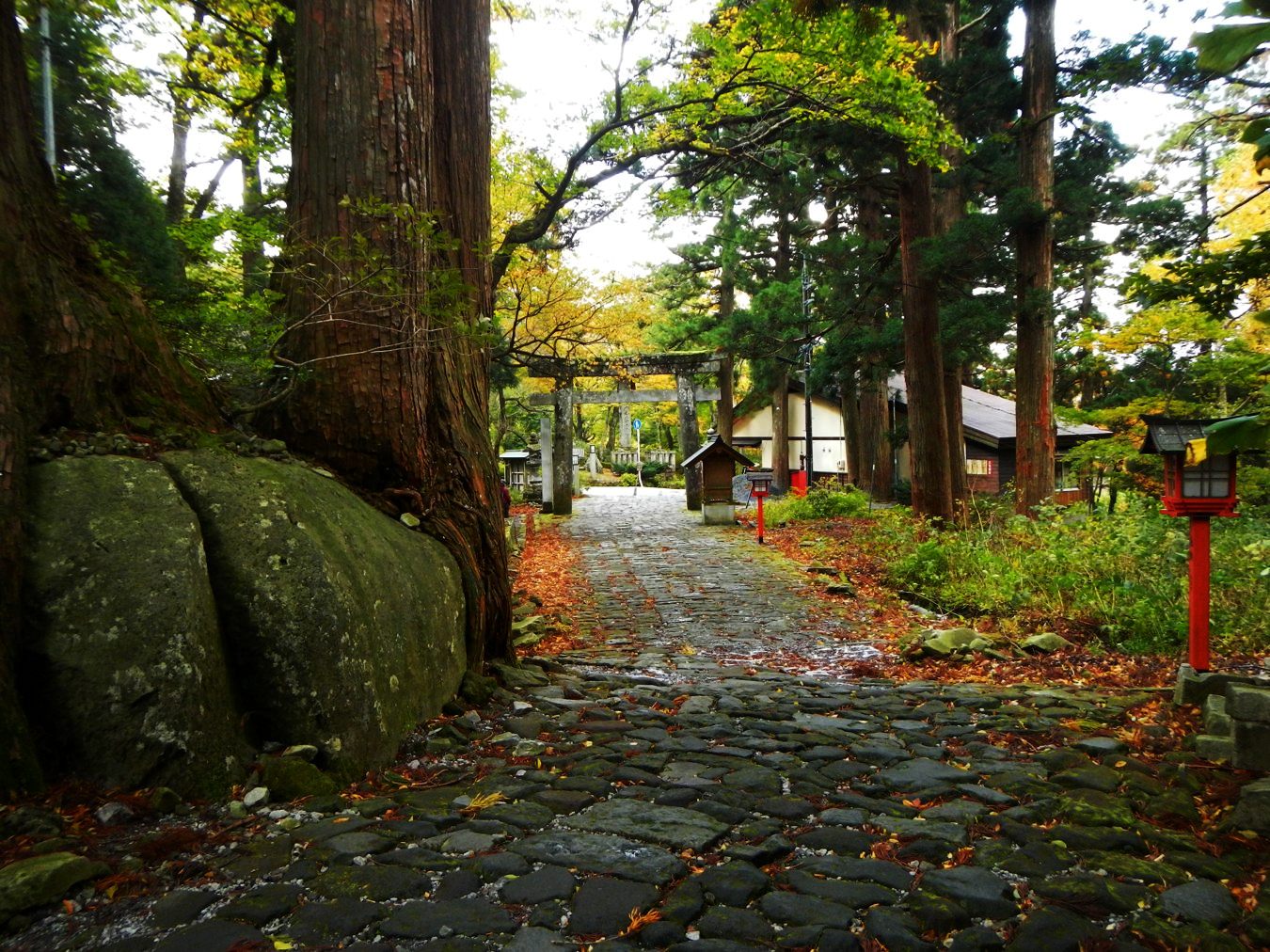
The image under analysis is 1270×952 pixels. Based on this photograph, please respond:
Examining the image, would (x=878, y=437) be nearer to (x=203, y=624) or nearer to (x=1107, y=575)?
(x=1107, y=575)

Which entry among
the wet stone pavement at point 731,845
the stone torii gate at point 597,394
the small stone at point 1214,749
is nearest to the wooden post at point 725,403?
the stone torii gate at point 597,394

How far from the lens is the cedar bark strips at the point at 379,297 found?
15.7ft

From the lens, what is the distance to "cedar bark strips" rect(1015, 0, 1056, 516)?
43.3 feet

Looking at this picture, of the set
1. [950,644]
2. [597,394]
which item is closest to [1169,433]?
[950,644]

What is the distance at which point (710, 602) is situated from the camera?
999 cm

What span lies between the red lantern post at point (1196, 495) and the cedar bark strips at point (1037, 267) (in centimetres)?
829

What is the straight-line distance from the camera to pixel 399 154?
5035 millimetres

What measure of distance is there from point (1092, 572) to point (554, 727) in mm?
6216

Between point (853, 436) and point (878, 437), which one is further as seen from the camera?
point (853, 436)

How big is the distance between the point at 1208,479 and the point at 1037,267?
9614 millimetres

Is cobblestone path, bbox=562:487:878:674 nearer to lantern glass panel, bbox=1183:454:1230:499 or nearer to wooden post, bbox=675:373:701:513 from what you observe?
lantern glass panel, bbox=1183:454:1230:499

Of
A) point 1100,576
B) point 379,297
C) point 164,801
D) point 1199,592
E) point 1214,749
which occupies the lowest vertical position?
point 1214,749

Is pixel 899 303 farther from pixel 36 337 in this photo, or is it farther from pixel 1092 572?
pixel 36 337

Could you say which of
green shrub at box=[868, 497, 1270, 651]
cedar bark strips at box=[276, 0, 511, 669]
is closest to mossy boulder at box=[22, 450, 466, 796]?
cedar bark strips at box=[276, 0, 511, 669]
